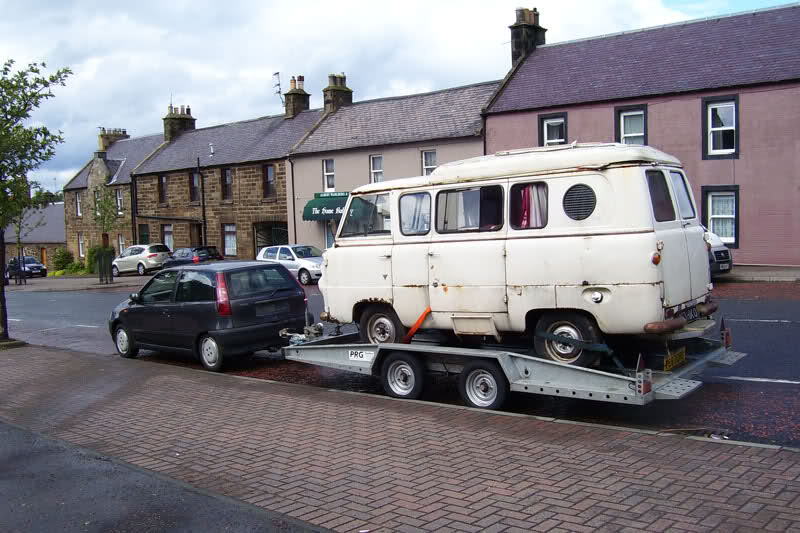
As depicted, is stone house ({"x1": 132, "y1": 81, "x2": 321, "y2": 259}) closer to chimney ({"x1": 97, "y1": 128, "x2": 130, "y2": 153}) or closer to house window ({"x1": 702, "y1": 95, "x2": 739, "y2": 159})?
chimney ({"x1": 97, "y1": 128, "x2": 130, "y2": 153})

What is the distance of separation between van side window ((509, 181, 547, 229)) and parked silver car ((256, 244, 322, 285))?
1958cm

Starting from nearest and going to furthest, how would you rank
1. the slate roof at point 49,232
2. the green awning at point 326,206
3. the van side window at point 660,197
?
the van side window at point 660,197 → the green awning at point 326,206 → the slate roof at point 49,232

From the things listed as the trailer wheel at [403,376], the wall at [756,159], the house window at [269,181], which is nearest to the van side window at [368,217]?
the trailer wheel at [403,376]

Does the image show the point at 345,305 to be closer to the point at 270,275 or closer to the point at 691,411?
the point at 270,275

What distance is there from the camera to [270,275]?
11.8 m

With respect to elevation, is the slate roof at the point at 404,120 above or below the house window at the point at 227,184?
above

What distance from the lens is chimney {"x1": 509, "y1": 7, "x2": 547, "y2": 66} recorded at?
101 ft

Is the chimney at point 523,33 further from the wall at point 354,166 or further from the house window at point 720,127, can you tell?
the house window at point 720,127

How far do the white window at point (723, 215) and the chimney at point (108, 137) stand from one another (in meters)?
44.4

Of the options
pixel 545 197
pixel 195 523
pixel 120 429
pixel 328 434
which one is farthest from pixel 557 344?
pixel 120 429

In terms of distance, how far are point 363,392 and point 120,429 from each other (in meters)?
2.96

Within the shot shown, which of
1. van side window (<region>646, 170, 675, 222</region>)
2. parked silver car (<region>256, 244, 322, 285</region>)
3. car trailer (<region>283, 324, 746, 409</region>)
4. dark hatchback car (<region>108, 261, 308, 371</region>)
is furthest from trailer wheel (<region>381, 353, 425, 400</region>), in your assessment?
parked silver car (<region>256, 244, 322, 285</region>)

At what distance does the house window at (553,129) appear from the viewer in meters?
27.7

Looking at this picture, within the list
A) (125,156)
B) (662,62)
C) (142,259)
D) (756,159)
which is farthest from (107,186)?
(756,159)
